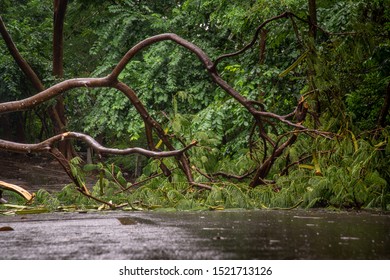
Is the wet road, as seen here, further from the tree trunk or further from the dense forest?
the tree trunk

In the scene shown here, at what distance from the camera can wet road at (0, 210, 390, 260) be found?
3.04 meters

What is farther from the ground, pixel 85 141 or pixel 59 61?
pixel 59 61

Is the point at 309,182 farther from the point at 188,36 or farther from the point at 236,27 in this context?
the point at 188,36

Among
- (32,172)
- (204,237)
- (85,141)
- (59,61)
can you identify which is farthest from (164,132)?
(32,172)

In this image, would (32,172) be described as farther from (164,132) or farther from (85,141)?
(85,141)

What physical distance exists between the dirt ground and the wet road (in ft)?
28.6

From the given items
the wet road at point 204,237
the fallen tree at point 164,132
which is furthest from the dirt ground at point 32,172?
the wet road at point 204,237

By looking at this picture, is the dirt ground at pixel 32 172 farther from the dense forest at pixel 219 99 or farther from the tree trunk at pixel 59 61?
the dense forest at pixel 219 99

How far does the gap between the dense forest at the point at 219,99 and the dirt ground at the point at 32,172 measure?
35.4 inches

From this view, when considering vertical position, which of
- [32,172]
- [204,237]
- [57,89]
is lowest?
[32,172]

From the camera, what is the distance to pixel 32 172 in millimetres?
17172

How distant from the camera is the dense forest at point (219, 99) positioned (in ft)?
21.0

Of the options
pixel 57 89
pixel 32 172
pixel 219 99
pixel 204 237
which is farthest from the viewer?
pixel 32 172

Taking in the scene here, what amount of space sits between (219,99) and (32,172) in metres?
5.41
